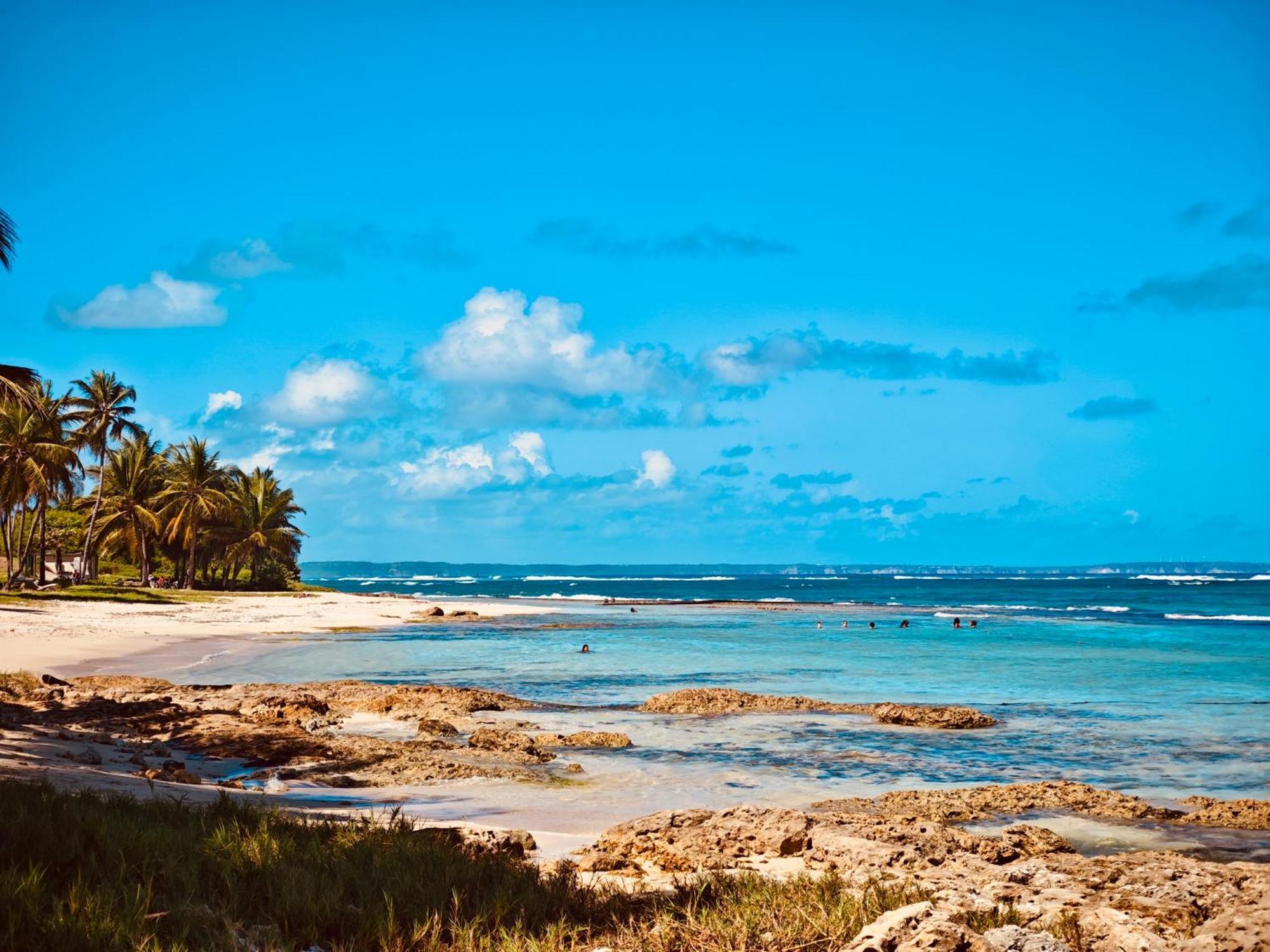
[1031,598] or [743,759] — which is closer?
[743,759]

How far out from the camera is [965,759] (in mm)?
14578

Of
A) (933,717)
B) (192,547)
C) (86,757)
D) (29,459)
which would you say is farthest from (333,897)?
(192,547)

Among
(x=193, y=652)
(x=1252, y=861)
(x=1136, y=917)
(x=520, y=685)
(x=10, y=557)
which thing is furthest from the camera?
(x=10, y=557)

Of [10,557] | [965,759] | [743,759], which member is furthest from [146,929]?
[10,557]

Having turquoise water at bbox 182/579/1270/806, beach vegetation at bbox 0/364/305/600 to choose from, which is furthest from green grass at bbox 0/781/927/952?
beach vegetation at bbox 0/364/305/600

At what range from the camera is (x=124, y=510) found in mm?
59094

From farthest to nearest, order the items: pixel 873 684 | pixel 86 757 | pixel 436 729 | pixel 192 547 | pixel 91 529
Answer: pixel 192 547 → pixel 91 529 → pixel 873 684 → pixel 436 729 → pixel 86 757

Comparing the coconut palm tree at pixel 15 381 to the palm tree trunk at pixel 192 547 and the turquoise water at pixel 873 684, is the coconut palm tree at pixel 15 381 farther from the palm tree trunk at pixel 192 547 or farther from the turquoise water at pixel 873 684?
the palm tree trunk at pixel 192 547

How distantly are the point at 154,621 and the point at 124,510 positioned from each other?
2326cm

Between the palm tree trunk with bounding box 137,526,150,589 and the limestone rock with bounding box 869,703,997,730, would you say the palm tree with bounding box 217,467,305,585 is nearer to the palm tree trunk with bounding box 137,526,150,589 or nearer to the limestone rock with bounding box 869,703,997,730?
the palm tree trunk with bounding box 137,526,150,589

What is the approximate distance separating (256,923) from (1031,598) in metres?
101

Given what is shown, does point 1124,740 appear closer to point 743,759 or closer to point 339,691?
point 743,759

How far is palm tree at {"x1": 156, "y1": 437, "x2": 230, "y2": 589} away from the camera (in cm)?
6400

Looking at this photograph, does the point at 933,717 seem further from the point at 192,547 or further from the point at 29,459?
the point at 192,547
